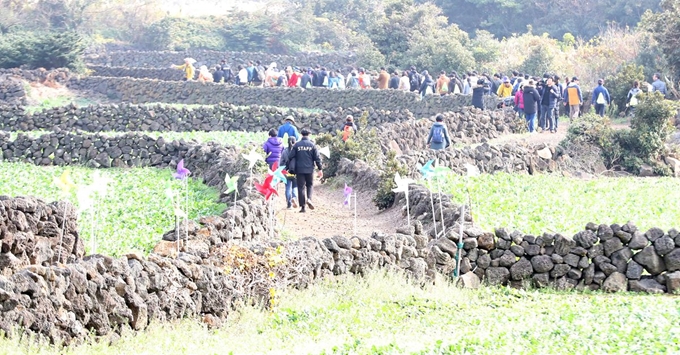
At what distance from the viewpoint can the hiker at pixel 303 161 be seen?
21.9 metres

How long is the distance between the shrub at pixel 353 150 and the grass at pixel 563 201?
291 centimetres

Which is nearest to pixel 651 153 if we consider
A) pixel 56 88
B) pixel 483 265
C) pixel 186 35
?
pixel 483 265

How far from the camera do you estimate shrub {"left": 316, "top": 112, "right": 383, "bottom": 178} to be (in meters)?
27.5

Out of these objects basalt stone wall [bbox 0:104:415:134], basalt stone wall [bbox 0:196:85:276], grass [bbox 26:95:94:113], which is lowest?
grass [bbox 26:95:94:113]

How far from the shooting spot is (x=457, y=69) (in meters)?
52.2

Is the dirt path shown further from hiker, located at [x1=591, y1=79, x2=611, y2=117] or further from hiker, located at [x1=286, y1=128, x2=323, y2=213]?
hiker, located at [x1=591, y1=79, x2=611, y2=117]

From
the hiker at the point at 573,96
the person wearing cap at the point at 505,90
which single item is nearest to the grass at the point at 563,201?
the hiker at the point at 573,96

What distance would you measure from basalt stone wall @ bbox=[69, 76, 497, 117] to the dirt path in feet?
52.7

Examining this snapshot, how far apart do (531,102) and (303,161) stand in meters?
14.6

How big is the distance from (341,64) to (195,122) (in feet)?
95.1

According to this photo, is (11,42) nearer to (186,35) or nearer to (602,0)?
(186,35)

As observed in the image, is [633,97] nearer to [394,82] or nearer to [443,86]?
[443,86]

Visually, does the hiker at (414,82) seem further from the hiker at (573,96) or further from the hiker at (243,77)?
the hiker at (573,96)

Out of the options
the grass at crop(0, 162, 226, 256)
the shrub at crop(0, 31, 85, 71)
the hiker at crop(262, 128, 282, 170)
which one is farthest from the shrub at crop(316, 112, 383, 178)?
the shrub at crop(0, 31, 85, 71)
